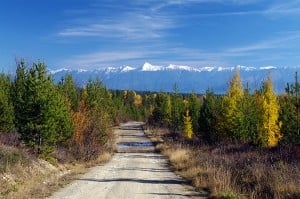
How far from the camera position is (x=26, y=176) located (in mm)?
20281

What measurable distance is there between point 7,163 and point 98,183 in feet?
12.8

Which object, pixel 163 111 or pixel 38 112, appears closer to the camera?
pixel 38 112

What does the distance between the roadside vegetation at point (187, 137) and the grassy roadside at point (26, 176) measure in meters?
0.04

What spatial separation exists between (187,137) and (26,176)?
50147 mm

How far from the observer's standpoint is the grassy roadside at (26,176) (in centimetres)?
1634

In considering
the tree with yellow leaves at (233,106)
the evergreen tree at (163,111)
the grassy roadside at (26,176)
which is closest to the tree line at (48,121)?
the grassy roadside at (26,176)

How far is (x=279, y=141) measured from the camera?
154 feet


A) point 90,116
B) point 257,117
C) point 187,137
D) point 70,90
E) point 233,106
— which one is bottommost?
point 187,137

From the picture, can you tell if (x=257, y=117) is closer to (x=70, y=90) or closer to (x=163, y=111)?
(x=70, y=90)

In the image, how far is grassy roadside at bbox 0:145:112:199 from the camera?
1634 centimetres

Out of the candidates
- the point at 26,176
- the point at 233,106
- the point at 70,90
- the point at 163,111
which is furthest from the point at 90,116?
the point at 163,111

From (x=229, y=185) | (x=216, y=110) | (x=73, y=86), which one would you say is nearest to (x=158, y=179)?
(x=229, y=185)

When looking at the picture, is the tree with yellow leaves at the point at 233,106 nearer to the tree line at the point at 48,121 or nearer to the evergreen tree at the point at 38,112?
the tree line at the point at 48,121

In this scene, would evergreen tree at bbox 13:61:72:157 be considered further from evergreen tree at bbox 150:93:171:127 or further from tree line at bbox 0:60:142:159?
evergreen tree at bbox 150:93:171:127
